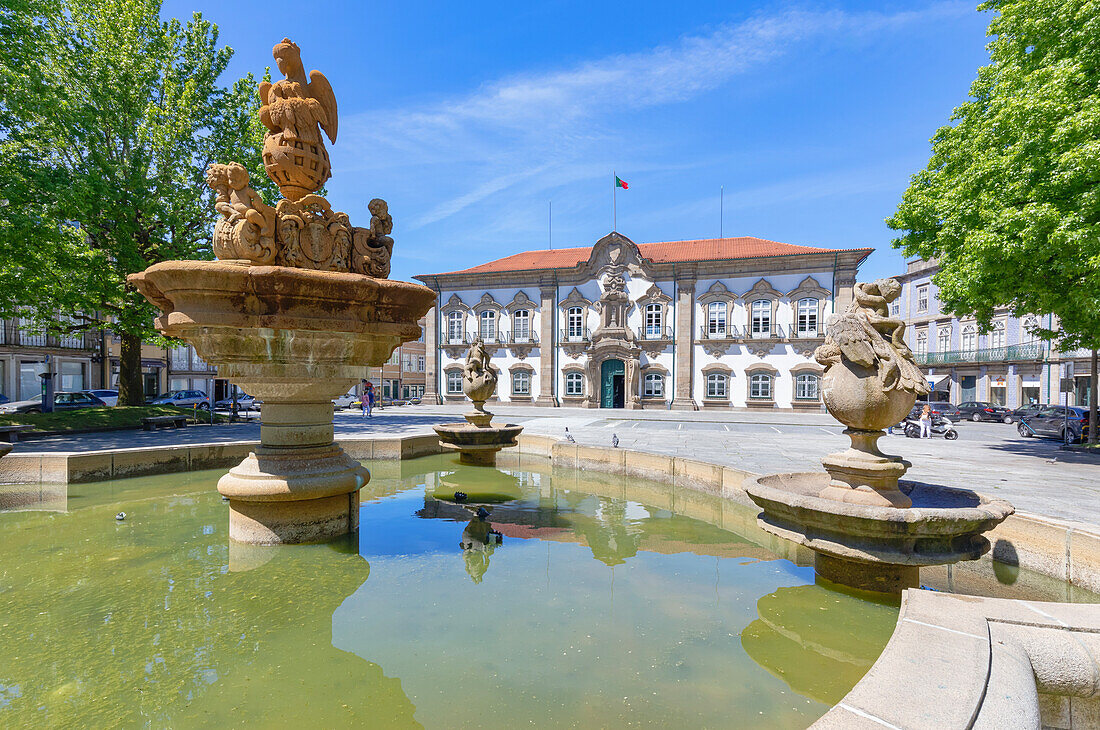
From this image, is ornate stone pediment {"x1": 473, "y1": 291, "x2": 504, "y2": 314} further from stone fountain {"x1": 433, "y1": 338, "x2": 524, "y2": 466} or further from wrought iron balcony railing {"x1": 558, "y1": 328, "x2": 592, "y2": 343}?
stone fountain {"x1": 433, "y1": 338, "x2": 524, "y2": 466}

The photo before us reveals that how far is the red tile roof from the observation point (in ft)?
116

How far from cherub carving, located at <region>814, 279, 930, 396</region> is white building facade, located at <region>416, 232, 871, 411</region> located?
88.2 feet

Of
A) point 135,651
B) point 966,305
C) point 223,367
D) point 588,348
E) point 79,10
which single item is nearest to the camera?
point 135,651

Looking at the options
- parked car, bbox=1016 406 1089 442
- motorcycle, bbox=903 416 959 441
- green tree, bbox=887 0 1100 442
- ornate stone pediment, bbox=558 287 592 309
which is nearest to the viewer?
green tree, bbox=887 0 1100 442

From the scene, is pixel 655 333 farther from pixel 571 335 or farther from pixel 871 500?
pixel 871 500

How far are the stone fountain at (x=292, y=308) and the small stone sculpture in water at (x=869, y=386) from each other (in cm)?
410

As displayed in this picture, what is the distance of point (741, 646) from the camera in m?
3.33

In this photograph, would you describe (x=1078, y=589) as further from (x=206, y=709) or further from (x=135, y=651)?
(x=135, y=651)

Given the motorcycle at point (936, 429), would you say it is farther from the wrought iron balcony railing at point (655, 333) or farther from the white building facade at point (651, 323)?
the wrought iron balcony railing at point (655, 333)

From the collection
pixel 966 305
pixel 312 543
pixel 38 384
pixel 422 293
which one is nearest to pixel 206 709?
pixel 312 543

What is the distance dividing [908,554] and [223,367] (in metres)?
6.30

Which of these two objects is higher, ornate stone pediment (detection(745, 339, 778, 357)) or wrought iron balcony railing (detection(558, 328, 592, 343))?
wrought iron balcony railing (detection(558, 328, 592, 343))

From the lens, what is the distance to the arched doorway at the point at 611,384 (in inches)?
1444

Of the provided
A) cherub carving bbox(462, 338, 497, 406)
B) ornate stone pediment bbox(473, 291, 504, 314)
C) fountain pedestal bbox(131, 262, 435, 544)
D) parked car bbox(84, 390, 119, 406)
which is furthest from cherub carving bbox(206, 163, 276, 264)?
ornate stone pediment bbox(473, 291, 504, 314)
